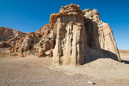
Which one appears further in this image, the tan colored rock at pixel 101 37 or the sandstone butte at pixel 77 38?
the tan colored rock at pixel 101 37

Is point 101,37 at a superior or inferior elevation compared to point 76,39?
superior

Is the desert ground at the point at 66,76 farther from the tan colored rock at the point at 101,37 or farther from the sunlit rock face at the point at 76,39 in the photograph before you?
the tan colored rock at the point at 101,37

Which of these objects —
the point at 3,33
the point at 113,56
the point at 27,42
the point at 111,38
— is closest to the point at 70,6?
the point at 111,38

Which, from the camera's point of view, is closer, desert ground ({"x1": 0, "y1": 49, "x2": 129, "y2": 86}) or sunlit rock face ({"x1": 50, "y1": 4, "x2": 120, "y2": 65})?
desert ground ({"x1": 0, "y1": 49, "x2": 129, "y2": 86})

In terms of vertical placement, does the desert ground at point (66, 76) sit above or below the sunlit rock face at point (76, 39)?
below

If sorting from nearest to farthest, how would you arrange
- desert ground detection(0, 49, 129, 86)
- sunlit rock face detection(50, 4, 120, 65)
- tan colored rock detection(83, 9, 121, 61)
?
desert ground detection(0, 49, 129, 86) < sunlit rock face detection(50, 4, 120, 65) < tan colored rock detection(83, 9, 121, 61)

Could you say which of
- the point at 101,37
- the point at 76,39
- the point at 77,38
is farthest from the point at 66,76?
the point at 101,37

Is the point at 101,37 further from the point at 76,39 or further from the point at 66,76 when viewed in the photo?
the point at 66,76

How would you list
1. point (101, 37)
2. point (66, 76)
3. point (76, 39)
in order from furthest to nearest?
point (101, 37), point (76, 39), point (66, 76)

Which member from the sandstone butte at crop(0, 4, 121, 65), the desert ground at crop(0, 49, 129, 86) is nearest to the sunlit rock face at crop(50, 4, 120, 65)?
the sandstone butte at crop(0, 4, 121, 65)

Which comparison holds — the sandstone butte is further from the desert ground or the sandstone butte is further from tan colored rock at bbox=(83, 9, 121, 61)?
the desert ground

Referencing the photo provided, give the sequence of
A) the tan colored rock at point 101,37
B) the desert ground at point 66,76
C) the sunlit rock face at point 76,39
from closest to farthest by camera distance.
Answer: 1. the desert ground at point 66,76
2. the sunlit rock face at point 76,39
3. the tan colored rock at point 101,37

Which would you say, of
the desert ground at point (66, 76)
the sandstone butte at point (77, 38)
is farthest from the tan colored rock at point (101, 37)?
the desert ground at point (66, 76)

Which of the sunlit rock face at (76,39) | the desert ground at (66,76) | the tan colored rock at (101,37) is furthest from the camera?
the tan colored rock at (101,37)
